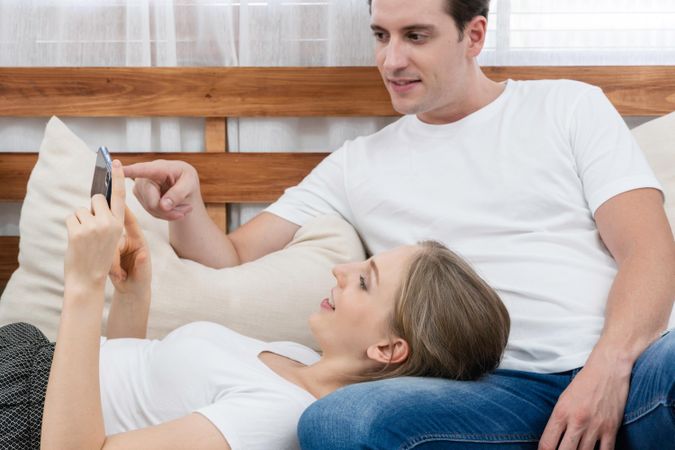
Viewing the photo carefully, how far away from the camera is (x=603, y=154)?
5.24 ft

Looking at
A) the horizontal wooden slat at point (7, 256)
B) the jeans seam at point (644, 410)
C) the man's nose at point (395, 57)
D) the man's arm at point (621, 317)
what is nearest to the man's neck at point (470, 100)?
the man's nose at point (395, 57)

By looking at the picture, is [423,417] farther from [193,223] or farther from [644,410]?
[193,223]

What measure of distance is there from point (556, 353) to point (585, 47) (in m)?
0.94

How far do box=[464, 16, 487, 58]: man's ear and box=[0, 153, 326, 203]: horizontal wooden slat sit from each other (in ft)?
1.51

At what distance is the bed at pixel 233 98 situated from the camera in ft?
6.68

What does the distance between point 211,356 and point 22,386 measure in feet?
0.88

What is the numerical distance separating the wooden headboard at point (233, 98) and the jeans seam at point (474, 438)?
3.25ft

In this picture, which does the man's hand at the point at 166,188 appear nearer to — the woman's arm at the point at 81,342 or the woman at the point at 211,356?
the woman at the point at 211,356

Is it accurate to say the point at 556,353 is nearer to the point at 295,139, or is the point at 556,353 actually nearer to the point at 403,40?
the point at 403,40

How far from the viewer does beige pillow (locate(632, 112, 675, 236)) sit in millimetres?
1780

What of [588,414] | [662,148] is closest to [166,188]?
[588,414]

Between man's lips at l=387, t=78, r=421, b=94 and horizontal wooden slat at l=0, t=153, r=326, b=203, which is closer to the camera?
man's lips at l=387, t=78, r=421, b=94

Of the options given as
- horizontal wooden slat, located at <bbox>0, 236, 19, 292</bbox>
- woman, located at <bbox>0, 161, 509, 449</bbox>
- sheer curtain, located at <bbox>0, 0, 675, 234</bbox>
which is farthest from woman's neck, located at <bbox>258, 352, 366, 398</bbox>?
horizontal wooden slat, located at <bbox>0, 236, 19, 292</bbox>

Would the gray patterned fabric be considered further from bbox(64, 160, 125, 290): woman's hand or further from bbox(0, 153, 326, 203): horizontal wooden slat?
bbox(0, 153, 326, 203): horizontal wooden slat
